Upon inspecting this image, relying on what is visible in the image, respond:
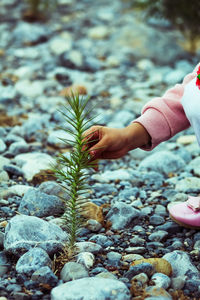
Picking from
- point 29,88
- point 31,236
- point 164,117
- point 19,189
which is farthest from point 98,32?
point 31,236

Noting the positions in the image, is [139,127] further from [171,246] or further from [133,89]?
[133,89]

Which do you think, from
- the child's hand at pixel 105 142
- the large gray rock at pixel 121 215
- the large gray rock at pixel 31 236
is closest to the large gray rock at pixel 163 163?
the large gray rock at pixel 121 215

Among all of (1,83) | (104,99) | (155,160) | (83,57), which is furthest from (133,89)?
(155,160)

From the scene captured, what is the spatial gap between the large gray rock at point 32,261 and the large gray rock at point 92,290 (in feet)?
0.49

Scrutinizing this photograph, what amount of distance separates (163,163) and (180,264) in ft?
3.72

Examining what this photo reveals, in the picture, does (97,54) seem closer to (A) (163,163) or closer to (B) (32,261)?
(A) (163,163)

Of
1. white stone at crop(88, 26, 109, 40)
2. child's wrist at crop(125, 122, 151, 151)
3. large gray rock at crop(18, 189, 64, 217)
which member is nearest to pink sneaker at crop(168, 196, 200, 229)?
child's wrist at crop(125, 122, 151, 151)

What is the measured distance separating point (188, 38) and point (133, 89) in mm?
1446

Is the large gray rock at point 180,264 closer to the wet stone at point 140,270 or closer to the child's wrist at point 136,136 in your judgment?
the wet stone at point 140,270

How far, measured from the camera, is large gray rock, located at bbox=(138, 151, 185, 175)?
271cm

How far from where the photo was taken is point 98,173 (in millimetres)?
2652

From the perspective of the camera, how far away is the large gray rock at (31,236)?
1.59 meters

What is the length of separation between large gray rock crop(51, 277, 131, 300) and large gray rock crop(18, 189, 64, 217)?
22.5 inches

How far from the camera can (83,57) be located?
4.64 metres
